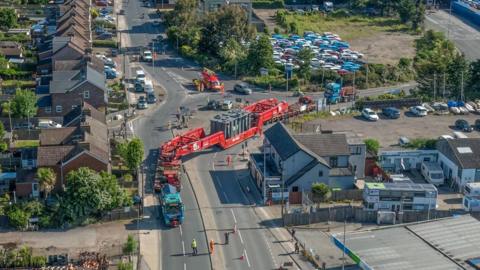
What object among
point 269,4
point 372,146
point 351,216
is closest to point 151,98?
point 372,146

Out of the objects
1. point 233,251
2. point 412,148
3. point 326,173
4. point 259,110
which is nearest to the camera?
point 233,251

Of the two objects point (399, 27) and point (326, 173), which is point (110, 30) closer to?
point (399, 27)

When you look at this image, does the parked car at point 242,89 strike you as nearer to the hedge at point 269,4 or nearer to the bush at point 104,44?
the bush at point 104,44

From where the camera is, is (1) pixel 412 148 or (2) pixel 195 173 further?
(1) pixel 412 148

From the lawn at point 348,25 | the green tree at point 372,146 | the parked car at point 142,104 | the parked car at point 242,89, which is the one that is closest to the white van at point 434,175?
the green tree at point 372,146

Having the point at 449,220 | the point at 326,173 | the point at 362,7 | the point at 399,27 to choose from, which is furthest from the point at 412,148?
the point at 362,7

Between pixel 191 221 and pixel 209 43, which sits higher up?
pixel 209 43

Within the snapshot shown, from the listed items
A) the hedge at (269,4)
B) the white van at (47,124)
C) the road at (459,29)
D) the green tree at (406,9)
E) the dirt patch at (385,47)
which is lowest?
the white van at (47,124)
